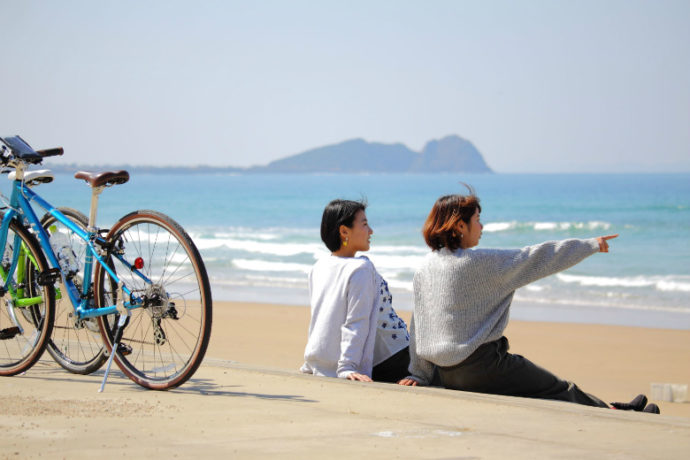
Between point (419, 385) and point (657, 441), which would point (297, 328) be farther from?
point (657, 441)

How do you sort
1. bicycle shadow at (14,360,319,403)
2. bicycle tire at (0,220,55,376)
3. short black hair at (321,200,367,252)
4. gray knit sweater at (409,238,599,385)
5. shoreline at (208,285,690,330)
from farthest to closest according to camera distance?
shoreline at (208,285,690,330), short black hair at (321,200,367,252), bicycle tire at (0,220,55,376), bicycle shadow at (14,360,319,403), gray knit sweater at (409,238,599,385)

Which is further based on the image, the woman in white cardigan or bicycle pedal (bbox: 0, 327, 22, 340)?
bicycle pedal (bbox: 0, 327, 22, 340)

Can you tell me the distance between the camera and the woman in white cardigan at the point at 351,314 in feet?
13.8

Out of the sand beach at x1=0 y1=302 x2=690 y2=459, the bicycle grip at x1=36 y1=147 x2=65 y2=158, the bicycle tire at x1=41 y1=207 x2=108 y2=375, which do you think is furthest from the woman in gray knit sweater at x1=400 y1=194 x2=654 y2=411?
the bicycle grip at x1=36 y1=147 x2=65 y2=158

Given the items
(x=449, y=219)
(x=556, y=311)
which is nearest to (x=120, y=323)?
(x=449, y=219)

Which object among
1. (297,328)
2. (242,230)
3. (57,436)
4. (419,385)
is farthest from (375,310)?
(242,230)

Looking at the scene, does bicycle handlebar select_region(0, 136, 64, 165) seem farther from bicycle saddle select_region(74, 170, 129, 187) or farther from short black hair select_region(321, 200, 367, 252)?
short black hair select_region(321, 200, 367, 252)

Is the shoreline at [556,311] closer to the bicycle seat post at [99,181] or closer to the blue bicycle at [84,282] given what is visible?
the blue bicycle at [84,282]

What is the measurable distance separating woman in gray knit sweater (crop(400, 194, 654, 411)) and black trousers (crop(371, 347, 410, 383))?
39cm

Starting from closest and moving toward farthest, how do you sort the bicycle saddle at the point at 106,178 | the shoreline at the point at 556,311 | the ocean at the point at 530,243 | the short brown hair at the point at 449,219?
the short brown hair at the point at 449,219
the bicycle saddle at the point at 106,178
the shoreline at the point at 556,311
the ocean at the point at 530,243

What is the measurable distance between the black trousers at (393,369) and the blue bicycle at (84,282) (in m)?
0.99

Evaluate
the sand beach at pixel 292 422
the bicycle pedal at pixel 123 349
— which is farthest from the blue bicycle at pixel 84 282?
the sand beach at pixel 292 422

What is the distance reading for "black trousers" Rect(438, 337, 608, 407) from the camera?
396 centimetres

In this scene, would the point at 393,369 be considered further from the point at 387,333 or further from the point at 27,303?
the point at 27,303
